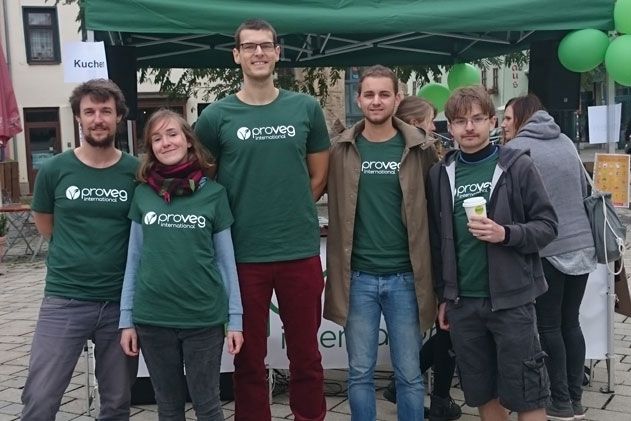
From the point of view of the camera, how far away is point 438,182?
3256 mm

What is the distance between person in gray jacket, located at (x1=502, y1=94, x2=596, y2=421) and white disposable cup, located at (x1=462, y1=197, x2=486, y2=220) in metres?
0.81

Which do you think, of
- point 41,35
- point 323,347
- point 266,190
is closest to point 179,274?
point 266,190

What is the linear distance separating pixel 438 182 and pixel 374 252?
1.35 feet

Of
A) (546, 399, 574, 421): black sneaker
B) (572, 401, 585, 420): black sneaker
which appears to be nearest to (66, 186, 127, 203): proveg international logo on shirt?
(546, 399, 574, 421): black sneaker

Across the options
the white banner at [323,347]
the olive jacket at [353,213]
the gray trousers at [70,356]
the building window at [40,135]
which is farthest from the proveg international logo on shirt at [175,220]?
the building window at [40,135]

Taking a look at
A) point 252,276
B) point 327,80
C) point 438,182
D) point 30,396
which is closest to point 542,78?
point 438,182

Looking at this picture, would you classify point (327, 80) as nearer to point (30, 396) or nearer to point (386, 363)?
point (386, 363)

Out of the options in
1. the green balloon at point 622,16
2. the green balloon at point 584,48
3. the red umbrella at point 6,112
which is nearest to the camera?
the green balloon at point 622,16

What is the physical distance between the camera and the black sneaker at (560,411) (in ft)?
12.9

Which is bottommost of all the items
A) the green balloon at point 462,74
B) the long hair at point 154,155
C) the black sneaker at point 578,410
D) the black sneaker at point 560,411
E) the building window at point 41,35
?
the black sneaker at point 578,410

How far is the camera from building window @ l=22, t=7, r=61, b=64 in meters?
22.4

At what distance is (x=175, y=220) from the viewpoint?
9.77 feet

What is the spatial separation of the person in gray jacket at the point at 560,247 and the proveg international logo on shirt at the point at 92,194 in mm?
1882

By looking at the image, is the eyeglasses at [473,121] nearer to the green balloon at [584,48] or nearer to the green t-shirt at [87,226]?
the green t-shirt at [87,226]
